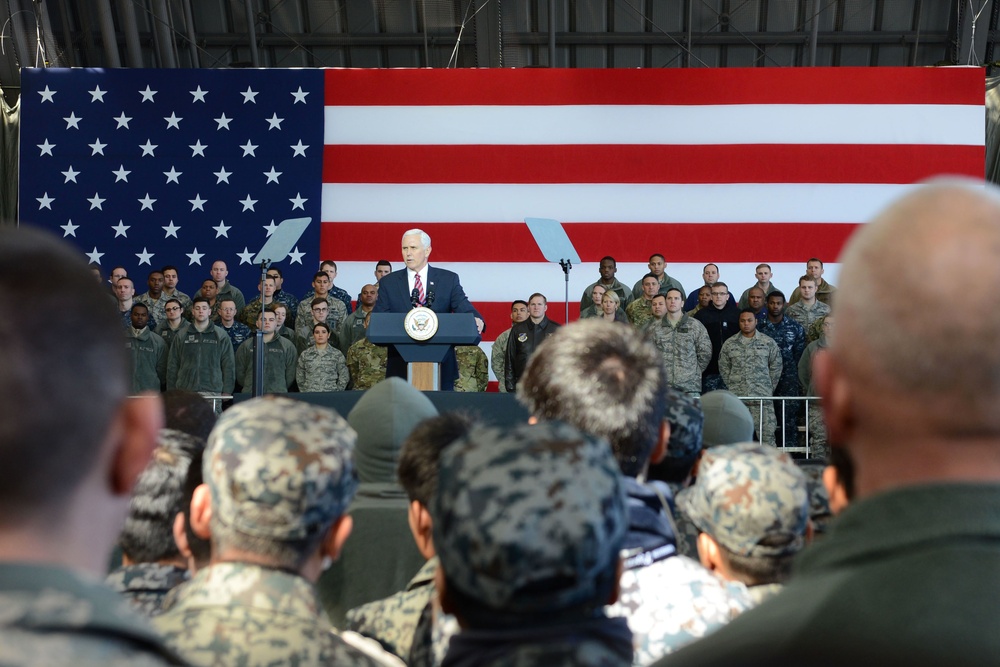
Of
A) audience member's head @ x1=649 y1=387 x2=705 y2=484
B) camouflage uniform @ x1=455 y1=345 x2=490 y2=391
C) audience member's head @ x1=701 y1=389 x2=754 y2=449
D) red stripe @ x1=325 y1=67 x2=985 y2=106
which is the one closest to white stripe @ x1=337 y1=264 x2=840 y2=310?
red stripe @ x1=325 y1=67 x2=985 y2=106

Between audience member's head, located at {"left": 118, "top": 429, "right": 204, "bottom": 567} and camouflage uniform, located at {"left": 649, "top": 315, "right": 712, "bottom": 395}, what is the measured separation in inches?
251

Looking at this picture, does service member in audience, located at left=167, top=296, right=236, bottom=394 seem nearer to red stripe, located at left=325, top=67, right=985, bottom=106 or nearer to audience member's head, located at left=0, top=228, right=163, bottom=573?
red stripe, located at left=325, top=67, right=985, bottom=106

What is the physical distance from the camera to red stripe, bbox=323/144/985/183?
31.8 feet

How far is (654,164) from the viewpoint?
979 cm

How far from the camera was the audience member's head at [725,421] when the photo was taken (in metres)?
2.83

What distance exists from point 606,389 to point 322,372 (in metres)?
6.28

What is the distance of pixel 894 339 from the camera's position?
0.66 metres

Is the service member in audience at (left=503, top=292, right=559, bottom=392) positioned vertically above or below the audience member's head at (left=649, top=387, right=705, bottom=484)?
below

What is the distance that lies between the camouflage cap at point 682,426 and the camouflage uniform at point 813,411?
19.0 feet

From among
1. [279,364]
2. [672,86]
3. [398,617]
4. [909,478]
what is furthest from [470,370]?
[909,478]

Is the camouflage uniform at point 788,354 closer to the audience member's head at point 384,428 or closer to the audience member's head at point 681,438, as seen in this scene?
the audience member's head at point 384,428

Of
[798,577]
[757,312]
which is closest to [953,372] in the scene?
[798,577]

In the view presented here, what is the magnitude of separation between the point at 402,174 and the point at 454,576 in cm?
903

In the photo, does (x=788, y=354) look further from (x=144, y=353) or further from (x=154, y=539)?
(x=154, y=539)
